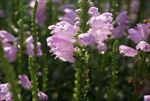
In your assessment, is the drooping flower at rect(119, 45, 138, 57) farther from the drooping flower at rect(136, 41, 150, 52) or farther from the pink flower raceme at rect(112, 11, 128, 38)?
the pink flower raceme at rect(112, 11, 128, 38)

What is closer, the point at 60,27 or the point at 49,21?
the point at 60,27

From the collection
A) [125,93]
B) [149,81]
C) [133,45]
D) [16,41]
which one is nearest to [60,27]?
[16,41]

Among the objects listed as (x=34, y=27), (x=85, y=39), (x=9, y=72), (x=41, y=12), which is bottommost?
(x=9, y=72)

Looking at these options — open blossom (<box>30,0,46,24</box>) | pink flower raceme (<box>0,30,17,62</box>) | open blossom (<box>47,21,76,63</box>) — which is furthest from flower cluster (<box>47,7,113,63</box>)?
open blossom (<box>30,0,46,24</box>)

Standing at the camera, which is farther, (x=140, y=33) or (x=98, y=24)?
(x=140, y=33)

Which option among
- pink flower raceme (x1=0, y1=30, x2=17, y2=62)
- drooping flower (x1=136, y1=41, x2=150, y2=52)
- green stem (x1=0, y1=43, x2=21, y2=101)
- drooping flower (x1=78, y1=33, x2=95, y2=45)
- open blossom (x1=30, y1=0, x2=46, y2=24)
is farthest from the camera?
open blossom (x1=30, y1=0, x2=46, y2=24)

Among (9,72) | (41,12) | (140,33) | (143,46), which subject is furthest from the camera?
(41,12)

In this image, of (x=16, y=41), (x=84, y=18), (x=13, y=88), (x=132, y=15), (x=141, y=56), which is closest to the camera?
(x=13, y=88)

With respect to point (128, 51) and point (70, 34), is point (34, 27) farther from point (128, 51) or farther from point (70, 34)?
point (128, 51)

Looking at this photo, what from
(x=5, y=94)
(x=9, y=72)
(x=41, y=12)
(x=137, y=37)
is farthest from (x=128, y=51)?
(x=41, y=12)

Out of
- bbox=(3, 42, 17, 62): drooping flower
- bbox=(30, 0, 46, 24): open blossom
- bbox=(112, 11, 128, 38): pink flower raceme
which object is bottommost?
bbox=(3, 42, 17, 62): drooping flower

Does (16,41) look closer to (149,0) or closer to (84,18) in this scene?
(84,18)
